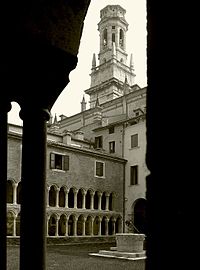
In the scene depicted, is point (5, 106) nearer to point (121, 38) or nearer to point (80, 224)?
point (80, 224)

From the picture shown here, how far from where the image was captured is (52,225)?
27.4 metres

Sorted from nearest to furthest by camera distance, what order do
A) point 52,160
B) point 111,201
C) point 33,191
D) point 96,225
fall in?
point 33,191
point 52,160
point 96,225
point 111,201

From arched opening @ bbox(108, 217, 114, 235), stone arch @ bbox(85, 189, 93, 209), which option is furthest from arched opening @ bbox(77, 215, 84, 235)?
arched opening @ bbox(108, 217, 114, 235)

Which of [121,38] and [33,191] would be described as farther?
[121,38]

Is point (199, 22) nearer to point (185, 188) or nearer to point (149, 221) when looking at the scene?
point (185, 188)

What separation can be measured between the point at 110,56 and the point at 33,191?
52125mm

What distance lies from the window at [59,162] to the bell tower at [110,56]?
23.9m

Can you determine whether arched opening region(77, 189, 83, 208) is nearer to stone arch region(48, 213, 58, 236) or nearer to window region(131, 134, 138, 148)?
stone arch region(48, 213, 58, 236)

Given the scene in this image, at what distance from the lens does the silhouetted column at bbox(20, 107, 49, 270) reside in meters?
3.84

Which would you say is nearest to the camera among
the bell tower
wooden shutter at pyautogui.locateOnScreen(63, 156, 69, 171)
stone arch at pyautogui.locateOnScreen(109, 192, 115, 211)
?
wooden shutter at pyautogui.locateOnScreen(63, 156, 69, 171)

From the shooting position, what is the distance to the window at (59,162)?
27672mm

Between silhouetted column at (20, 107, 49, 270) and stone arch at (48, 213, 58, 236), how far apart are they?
23.7m

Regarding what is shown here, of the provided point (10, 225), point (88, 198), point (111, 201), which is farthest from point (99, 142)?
point (10, 225)

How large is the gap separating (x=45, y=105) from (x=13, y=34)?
82 cm
